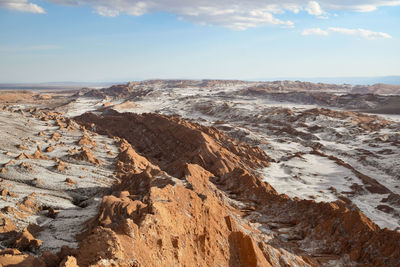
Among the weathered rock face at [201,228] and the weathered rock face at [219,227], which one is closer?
the weathered rock face at [201,228]

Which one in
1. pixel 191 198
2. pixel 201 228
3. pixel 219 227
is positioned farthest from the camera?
pixel 191 198

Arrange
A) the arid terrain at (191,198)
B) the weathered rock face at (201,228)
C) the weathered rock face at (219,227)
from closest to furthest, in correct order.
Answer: the weathered rock face at (201,228)
the weathered rock face at (219,227)
the arid terrain at (191,198)

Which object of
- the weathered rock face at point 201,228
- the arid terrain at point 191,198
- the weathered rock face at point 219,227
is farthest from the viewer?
the arid terrain at point 191,198

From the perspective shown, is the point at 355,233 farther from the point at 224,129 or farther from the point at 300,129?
the point at 300,129

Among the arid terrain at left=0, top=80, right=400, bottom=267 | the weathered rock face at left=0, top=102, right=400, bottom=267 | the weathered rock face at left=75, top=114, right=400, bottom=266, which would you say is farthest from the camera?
the arid terrain at left=0, top=80, right=400, bottom=267

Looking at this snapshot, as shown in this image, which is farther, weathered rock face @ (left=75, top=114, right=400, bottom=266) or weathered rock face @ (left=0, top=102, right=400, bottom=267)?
weathered rock face @ (left=75, top=114, right=400, bottom=266)

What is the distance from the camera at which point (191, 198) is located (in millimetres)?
15133

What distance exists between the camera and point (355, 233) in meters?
18.0

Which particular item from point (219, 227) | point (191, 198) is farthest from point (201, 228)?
point (191, 198)

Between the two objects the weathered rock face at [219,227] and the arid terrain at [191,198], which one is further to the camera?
the arid terrain at [191,198]

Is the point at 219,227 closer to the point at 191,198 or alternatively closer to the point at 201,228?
the point at 201,228

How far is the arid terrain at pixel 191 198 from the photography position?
37.9 feet

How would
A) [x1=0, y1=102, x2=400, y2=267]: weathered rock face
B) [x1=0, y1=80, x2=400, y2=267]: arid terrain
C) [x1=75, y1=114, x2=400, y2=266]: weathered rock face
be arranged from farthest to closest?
[x1=0, y1=80, x2=400, y2=267]: arid terrain < [x1=75, y1=114, x2=400, y2=266]: weathered rock face < [x1=0, y1=102, x2=400, y2=267]: weathered rock face

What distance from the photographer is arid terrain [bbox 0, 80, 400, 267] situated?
11.6m
